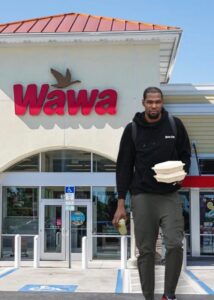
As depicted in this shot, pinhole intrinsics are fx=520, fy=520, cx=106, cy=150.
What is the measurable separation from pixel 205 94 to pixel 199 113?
2.35 ft

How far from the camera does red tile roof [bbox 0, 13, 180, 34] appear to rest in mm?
16750

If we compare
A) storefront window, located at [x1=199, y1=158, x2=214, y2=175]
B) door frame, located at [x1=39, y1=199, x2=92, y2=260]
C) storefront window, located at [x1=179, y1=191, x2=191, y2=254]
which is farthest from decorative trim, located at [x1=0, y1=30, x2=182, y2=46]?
storefront window, located at [x1=179, y1=191, x2=191, y2=254]

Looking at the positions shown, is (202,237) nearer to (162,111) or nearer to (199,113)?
(199,113)

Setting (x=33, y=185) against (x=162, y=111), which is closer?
(x=162, y=111)

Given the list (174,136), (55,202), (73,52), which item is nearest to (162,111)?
(174,136)

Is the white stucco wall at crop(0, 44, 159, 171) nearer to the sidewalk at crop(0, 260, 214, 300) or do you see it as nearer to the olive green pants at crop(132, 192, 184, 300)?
the sidewalk at crop(0, 260, 214, 300)

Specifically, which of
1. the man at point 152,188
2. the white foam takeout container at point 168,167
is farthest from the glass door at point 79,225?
the white foam takeout container at point 168,167

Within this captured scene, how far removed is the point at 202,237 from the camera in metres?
18.7

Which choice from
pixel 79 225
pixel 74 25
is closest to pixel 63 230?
pixel 79 225

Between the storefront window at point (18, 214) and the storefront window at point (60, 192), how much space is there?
34cm

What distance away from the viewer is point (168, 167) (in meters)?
3.90

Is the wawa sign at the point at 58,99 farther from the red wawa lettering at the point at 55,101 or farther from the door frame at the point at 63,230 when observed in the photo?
the door frame at the point at 63,230

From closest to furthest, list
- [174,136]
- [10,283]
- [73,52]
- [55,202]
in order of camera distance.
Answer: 1. [174,136]
2. [10,283]
3. [73,52]
4. [55,202]

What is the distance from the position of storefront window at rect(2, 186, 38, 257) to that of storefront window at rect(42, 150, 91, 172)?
100cm
